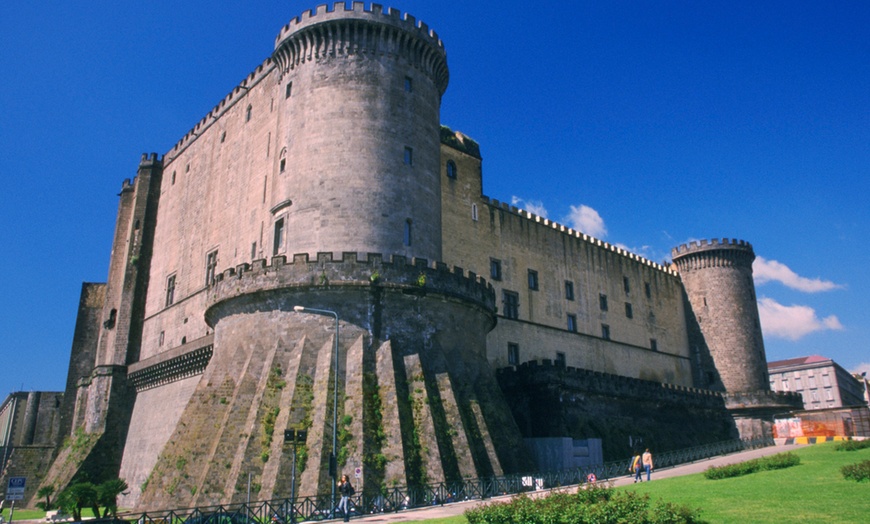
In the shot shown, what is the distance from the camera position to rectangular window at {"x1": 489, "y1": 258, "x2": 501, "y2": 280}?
156ft

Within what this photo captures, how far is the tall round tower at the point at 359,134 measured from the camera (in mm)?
33719

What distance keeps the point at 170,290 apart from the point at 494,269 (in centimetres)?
2269

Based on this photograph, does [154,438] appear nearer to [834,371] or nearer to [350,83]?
[350,83]

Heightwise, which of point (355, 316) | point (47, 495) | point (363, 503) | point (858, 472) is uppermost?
point (355, 316)

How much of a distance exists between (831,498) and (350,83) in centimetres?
2723

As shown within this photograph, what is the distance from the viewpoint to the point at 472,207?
47.5 metres

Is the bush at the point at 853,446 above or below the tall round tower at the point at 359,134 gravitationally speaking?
below

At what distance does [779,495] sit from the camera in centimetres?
1911

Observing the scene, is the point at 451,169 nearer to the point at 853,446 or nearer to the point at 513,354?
the point at 513,354

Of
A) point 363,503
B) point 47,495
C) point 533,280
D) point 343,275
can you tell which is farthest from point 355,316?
point 47,495

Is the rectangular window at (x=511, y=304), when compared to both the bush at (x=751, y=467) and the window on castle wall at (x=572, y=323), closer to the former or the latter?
the window on castle wall at (x=572, y=323)

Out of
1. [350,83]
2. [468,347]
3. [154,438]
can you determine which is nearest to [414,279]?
[468,347]

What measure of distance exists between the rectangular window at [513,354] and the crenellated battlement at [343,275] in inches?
613

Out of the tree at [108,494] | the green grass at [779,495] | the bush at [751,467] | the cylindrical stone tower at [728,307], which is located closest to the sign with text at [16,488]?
the tree at [108,494]
